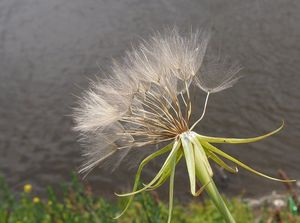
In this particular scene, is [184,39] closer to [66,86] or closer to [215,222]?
[215,222]

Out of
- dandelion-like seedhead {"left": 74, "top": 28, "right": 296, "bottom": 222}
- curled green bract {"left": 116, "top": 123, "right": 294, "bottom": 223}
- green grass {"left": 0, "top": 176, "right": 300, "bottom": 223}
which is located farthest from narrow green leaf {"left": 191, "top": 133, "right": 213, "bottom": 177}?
green grass {"left": 0, "top": 176, "right": 300, "bottom": 223}

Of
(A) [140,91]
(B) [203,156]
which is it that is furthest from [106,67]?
(B) [203,156]

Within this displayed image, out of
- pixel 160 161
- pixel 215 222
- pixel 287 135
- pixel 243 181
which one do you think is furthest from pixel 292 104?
pixel 215 222

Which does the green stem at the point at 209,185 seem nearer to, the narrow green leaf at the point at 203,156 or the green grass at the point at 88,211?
the narrow green leaf at the point at 203,156

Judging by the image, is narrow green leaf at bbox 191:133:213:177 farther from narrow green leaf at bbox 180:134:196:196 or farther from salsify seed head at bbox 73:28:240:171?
salsify seed head at bbox 73:28:240:171

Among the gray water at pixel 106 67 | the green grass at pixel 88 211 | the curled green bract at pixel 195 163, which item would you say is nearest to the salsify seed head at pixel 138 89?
the curled green bract at pixel 195 163
